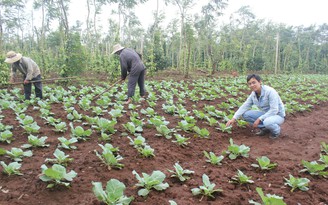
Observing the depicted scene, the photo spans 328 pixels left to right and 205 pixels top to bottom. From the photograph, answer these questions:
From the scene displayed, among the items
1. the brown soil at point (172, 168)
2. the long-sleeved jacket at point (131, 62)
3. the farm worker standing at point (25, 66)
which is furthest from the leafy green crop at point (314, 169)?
Answer: the farm worker standing at point (25, 66)

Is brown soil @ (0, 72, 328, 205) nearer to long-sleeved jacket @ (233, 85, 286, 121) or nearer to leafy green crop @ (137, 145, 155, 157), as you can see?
leafy green crop @ (137, 145, 155, 157)

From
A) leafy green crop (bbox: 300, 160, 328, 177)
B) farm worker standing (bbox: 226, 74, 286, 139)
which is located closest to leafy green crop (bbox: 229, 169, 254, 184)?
leafy green crop (bbox: 300, 160, 328, 177)

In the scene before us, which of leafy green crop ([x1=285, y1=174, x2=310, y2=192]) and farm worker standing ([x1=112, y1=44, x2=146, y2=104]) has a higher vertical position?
farm worker standing ([x1=112, y1=44, x2=146, y2=104])

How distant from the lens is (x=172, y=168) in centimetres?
325

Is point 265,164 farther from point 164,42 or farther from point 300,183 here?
point 164,42

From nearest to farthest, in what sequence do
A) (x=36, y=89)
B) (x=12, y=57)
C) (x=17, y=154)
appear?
(x=17, y=154) < (x=12, y=57) < (x=36, y=89)

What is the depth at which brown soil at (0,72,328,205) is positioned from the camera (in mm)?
2461

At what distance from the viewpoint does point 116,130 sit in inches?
175

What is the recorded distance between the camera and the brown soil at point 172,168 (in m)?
2.46

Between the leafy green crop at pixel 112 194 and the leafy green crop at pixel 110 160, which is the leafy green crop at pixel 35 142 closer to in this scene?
the leafy green crop at pixel 110 160

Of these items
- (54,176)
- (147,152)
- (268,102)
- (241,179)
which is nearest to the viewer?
(54,176)

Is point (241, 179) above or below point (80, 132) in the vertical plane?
below

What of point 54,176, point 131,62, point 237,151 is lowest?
point 237,151

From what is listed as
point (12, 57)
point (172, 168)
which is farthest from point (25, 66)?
point (172, 168)
